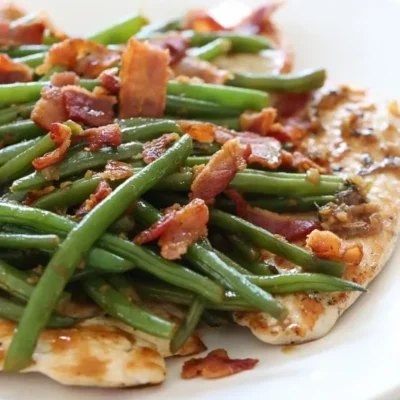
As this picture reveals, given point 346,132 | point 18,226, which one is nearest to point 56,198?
point 18,226

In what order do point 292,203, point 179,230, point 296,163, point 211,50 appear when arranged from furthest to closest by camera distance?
1. point 211,50
2. point 296,163
3. point 292,203
4. point 179,230

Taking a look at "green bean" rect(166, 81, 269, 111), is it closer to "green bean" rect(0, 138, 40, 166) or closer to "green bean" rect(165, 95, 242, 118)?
"green bean" rect(165, 95, 242, 118)

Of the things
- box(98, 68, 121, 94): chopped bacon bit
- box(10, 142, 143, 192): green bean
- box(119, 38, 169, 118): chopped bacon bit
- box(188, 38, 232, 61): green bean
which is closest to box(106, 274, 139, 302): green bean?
box(10, 142, 143, 192): green bean

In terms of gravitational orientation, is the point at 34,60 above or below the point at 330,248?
below

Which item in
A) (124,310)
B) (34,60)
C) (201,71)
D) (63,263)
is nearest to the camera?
(63,263)

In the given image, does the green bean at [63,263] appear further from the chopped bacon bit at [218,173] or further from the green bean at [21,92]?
the green bean at [21,92]

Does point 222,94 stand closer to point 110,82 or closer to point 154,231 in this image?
point 110,82

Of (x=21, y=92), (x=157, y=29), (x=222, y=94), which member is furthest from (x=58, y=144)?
(x=157, y=29)
